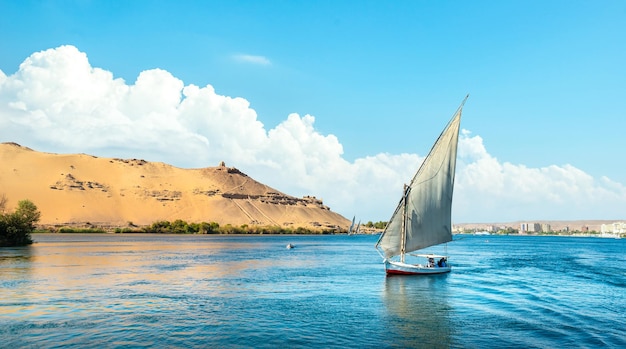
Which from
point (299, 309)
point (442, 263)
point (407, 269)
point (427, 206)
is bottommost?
point (299, 309)

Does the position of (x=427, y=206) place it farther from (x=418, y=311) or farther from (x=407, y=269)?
(x=418, y=311)

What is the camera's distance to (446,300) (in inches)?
1230

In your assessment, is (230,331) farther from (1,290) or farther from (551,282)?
(551,282)

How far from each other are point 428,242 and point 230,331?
26.1 m

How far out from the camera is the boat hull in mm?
43156

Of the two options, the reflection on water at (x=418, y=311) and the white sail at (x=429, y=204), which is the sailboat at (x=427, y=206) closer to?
the white sail at (x=429, y=204)

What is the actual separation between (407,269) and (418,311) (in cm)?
1684

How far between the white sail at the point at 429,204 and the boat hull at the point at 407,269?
4.10 feet

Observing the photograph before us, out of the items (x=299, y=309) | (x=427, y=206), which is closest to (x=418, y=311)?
(x=299, y=309)

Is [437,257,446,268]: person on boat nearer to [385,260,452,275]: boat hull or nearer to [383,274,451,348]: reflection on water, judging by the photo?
[385,260,452,275]: boat hull

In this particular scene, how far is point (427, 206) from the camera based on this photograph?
41.8m

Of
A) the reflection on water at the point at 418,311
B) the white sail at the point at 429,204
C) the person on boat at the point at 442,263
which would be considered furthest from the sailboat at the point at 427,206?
the person on boat at the point at 442,263

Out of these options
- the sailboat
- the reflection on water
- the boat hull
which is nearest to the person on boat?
the boat hull

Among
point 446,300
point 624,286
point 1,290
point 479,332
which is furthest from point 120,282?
point 624,286
